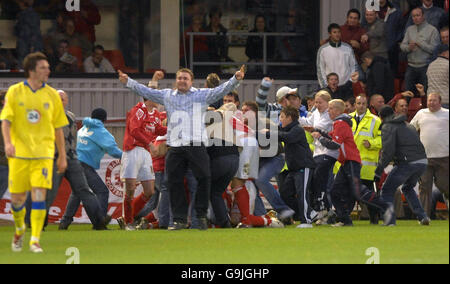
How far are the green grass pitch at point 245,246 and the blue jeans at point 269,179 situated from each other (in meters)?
0.72

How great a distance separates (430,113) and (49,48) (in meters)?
9.14

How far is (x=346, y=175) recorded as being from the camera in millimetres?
18312

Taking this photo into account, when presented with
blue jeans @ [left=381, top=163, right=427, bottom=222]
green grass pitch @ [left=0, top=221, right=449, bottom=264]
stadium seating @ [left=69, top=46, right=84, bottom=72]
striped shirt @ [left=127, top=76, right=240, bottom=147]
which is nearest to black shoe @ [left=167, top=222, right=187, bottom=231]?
green grass pitch @ [left=0, top=221, right=449, bottom=264]

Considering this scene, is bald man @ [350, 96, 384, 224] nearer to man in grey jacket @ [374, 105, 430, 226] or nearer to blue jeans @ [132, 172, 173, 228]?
man in grey jacket @ [374, 105, 430, 226]

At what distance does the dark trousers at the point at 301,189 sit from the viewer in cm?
1791

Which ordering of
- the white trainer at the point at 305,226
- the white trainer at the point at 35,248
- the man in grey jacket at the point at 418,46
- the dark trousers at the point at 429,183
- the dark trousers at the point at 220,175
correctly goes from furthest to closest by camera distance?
the man in grey jacket at the point at 418,46 < the dark trousers at the point at 429,183 < the white trainer at the point at 305,226 < the dark trousers at the point at 220,175 < the white trainer at the point at 35,248

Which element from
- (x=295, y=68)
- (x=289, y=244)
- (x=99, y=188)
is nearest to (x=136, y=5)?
(x=295, y=68)

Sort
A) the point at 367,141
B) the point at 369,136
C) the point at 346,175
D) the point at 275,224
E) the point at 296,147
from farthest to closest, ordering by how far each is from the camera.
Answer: the point at 369,136
the point at 367,141
the point at 346,175
the point at 296,147
the point at 275,224

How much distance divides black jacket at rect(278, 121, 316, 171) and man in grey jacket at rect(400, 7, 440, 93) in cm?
566

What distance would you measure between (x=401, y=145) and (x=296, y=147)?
1662 millimetres

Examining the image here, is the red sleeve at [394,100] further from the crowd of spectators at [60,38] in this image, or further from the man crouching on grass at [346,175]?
the crowd of spectators at [60,38]

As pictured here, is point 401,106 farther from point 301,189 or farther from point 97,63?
point 97,63

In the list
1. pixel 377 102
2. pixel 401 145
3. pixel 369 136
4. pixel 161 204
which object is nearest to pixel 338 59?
pixel 377 102

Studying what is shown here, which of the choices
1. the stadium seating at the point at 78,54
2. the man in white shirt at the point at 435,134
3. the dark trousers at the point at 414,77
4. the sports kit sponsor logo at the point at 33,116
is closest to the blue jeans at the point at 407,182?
the man in white shirt at the point at 435,134
